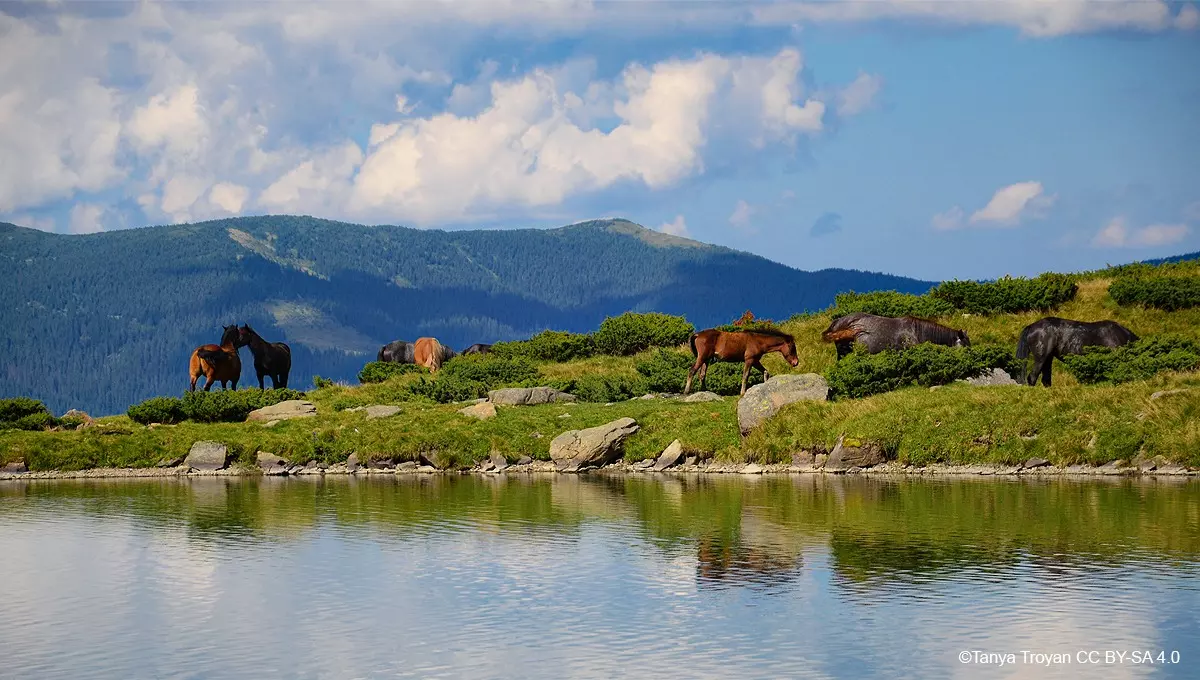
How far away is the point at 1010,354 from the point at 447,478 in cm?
1698

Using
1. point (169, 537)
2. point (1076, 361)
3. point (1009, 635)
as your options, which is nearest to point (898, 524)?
point (1009, 635)

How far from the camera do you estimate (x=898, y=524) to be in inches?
946

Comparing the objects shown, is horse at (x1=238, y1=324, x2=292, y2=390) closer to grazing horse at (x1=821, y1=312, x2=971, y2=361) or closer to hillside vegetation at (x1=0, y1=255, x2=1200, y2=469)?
hillside vegetation at (x1=0, y1=255, x2=1200, y2=469)

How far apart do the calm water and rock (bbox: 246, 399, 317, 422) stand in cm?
1146

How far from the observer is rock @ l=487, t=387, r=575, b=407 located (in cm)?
4225

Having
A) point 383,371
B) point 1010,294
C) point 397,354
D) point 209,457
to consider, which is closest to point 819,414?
point 209,457

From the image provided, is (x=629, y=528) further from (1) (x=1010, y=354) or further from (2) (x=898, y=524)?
(1) (x=1010, y=354)

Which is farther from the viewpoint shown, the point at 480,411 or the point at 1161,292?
the point at 1161,292

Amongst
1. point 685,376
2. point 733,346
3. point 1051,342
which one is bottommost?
point 685,376

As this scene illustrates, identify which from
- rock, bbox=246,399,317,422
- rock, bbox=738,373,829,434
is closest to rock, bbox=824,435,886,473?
rock, bbox=738,373,829,434

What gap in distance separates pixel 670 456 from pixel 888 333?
1124 cm

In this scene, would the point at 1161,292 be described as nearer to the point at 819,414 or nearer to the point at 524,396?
the point at 819,414

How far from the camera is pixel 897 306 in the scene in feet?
166

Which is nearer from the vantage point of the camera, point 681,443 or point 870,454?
point 870,454
